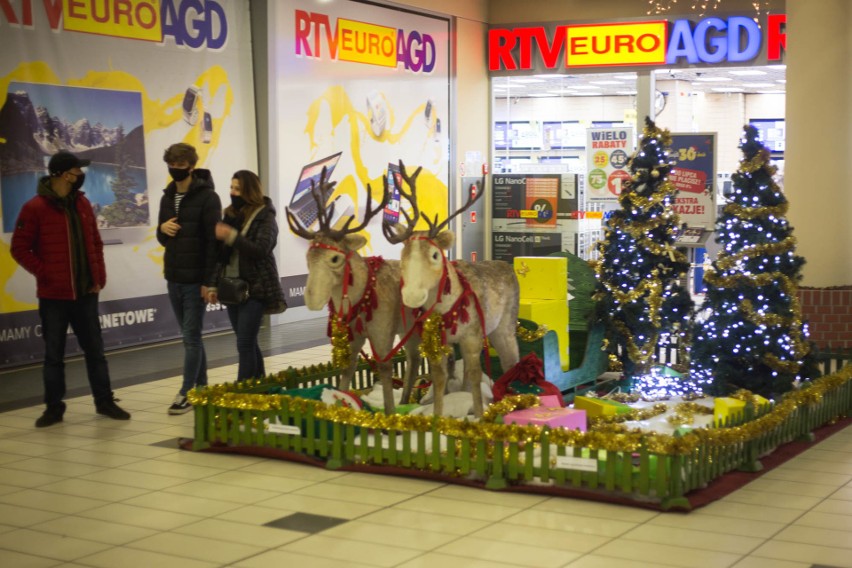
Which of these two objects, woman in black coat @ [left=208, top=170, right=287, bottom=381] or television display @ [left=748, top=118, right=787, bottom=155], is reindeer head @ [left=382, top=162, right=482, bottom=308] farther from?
television display @ [left=748, top=118, right=787, bottom=155]

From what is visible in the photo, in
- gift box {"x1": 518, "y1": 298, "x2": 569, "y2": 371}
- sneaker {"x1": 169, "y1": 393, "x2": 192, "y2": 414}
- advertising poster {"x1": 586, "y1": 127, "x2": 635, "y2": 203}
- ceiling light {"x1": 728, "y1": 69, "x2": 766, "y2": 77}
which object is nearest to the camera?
sneaker {"x1": 169, "y1": 393, "x2": 192, "y2": 414}

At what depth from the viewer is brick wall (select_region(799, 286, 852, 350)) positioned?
9.23 m

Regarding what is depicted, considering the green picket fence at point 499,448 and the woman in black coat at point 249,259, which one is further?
the woman in black coat at point 249,259

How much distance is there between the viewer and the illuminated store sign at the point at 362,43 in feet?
41.2

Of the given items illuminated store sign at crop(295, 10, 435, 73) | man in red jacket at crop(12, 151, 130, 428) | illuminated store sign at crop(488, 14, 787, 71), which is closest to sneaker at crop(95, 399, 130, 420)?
man in red jacket at crop(12, 151, 130, 428)

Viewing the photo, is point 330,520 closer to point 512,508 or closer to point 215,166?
point 512,508

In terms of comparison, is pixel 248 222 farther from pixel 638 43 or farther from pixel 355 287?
pixel 638 43

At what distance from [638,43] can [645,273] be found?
317 inches

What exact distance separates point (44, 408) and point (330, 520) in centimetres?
340

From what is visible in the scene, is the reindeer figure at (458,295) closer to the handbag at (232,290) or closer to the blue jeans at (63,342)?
the handbag at (232,290)

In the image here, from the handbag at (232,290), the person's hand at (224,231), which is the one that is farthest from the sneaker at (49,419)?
the person's hand at (224,231)

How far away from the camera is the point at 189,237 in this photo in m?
7.13

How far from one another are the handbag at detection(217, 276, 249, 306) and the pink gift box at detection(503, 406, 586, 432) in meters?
1.94

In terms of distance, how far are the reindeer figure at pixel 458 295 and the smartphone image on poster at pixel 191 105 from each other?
5.09 metres
